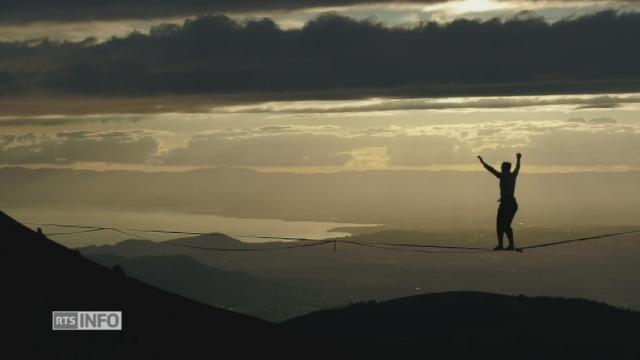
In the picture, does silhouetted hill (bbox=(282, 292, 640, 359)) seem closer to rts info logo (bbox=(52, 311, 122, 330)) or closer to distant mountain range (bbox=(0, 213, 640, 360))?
distant mountain range (bbox=(0, 213, 640, 360))

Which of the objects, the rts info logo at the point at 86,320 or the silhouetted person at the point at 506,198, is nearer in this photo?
the silhouetted person at the point at 506,198

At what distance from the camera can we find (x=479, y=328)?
16875cm

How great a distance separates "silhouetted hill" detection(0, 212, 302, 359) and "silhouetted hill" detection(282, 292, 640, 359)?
6152 cm

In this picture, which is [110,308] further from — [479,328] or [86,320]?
[479,328]

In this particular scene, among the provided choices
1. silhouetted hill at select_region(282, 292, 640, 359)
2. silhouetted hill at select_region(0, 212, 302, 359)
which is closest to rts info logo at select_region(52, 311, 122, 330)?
silhouetted hill at select_region(0, 212, 302, 359)

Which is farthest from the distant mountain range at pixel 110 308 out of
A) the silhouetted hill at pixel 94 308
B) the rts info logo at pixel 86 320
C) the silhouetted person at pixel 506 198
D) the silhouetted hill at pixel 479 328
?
the silhouetted hill at pixel 479 328

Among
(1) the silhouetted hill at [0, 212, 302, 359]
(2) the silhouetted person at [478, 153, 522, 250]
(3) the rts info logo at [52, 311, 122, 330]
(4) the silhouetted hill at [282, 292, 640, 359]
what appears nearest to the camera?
(2) the silhouetted person at [478, 153, 522, 250]

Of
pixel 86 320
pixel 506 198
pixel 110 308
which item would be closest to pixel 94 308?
pixel 86 320

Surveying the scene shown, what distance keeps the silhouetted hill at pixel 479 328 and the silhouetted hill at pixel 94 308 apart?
61517 mm

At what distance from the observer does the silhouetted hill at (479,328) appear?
499 feet

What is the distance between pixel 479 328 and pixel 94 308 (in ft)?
354

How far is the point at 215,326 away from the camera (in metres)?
81.5

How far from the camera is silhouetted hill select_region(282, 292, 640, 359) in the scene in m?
152

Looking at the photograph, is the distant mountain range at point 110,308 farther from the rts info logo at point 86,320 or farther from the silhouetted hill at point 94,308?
the rts info logo at point 86,320
